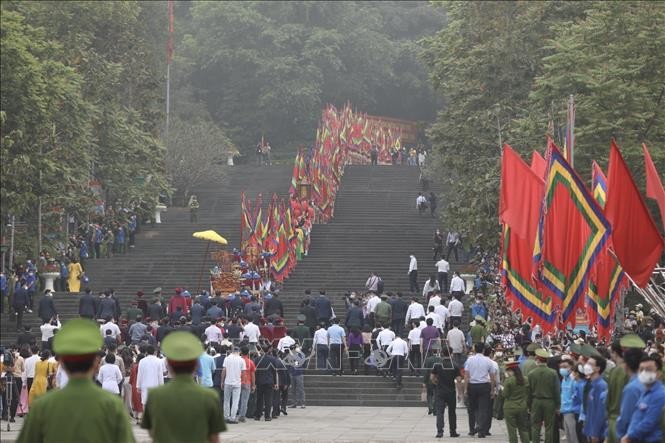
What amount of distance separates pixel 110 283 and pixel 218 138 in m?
19.1

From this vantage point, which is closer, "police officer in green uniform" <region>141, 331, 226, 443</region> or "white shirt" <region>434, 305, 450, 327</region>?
"police officer in green uniform" <region>141, 331, 226, 443</region>

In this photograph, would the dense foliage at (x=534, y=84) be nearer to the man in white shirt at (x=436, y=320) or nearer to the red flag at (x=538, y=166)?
the man in white shirt at (x=436, y=320)

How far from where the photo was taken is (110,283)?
4638 cm

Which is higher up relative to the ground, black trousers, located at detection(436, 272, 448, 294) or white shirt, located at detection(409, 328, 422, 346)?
black trousers, located at detection(436, 272, 448, 294)

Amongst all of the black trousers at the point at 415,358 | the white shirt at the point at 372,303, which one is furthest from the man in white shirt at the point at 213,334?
the white shirt at the point at 372,303

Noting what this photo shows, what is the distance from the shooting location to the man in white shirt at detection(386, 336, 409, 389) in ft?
102

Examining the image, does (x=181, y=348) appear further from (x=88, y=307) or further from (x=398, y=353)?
(x=88, y=307)

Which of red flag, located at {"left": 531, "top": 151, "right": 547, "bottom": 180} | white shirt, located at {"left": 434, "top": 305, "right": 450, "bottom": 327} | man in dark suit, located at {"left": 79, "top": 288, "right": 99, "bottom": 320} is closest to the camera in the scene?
red flag, located at {"left": 531, "top": 151, "right": 547, "bottom": 180}

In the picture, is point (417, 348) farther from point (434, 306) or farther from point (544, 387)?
point (544, 387)

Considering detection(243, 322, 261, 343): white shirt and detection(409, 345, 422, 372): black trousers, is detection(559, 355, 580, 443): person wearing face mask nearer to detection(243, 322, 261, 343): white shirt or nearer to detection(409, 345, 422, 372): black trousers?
detection(243, 322, 261, 343): white shirt

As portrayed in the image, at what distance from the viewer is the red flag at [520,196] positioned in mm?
25359

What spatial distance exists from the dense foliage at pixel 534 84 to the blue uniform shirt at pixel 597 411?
745 inches

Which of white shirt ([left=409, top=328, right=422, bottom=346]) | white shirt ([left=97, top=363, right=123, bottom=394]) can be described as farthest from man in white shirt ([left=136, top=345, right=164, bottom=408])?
white shirt ([left=409, top=328, right=422, bottom=346])

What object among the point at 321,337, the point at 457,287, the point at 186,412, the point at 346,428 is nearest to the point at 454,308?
the point at 457,287
